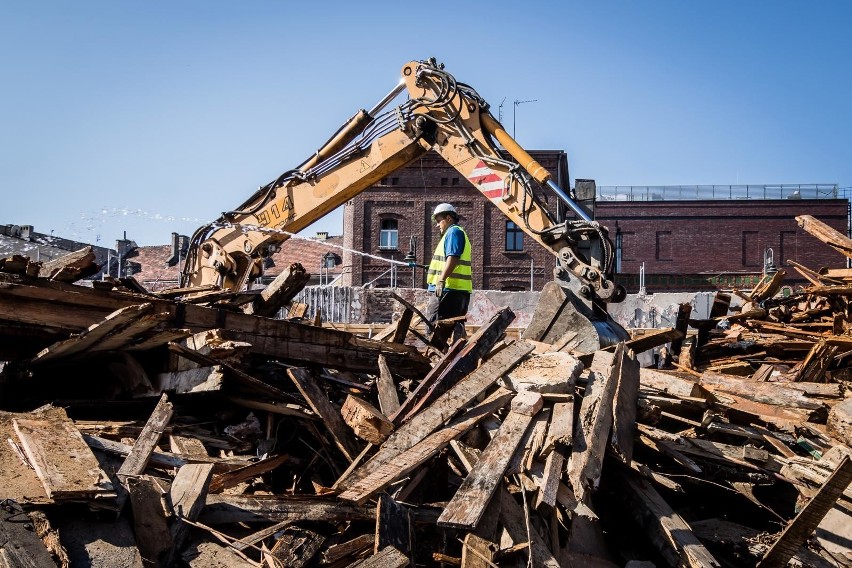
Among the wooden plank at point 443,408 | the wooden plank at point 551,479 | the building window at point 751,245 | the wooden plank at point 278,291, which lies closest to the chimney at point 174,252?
the building window at point 751,245

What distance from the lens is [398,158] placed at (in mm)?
9641

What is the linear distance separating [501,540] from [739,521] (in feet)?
7.28

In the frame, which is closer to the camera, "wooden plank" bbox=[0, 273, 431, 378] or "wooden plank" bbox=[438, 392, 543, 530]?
"wooden plank" bbox=[438, 392, 543, 530]

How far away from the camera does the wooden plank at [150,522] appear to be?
360cm

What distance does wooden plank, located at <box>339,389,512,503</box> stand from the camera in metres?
4.16

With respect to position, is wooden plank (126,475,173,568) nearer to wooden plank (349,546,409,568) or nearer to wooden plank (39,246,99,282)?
wooden plank (349,546,409,568)

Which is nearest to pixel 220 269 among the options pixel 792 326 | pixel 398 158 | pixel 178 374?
pixel 398 158

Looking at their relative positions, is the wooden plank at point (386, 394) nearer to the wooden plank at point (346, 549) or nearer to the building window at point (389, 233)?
the wooden plank at point (346, 549)

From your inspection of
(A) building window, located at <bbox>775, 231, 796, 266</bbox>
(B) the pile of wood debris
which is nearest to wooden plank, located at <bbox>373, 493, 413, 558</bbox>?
(B) the pile of wood debris

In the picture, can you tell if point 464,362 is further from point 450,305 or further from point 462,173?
point 462,173

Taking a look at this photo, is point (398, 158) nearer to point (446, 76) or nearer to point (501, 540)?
point (446, 76)

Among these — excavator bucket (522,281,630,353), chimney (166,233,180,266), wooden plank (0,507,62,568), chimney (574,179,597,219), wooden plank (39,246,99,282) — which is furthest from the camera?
chimney (574,179,597,219)

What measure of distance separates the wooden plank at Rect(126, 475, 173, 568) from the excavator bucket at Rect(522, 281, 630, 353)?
179 inches

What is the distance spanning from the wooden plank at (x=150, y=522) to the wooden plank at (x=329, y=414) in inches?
50.0
